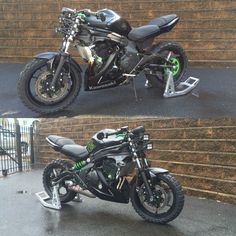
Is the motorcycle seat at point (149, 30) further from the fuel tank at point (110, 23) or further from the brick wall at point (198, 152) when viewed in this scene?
the brick wall at point (198, 152)

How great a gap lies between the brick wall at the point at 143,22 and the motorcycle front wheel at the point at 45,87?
318cm

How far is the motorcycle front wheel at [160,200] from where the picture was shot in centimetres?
417

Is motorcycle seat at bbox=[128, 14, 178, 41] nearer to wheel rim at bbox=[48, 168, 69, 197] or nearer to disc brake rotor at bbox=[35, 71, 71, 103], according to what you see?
disc brake rotor at bbox=[35, 71, 71, 103]

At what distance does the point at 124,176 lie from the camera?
4.57 m

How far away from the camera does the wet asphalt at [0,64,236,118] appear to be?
15.2 feet

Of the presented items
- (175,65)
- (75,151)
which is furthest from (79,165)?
(175,65)

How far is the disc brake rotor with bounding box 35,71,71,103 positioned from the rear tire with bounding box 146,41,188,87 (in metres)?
1.40

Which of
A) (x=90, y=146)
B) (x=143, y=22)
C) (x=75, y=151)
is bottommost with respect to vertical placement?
(x=75, y=151)

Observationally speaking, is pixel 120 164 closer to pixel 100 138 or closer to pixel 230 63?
pixel 100 138

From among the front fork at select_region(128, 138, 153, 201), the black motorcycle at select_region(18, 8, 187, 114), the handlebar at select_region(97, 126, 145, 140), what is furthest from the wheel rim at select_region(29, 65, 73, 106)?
the front fork at select_region(128, 138, 153, 201)

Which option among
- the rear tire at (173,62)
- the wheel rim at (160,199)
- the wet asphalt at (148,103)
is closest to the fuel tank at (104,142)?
the wet asphalt at (148,103)

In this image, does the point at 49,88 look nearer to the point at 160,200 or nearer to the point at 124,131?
the point at 124,131

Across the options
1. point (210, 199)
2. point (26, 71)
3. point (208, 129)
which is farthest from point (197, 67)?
point (26, 71)

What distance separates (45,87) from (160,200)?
1949 mm
